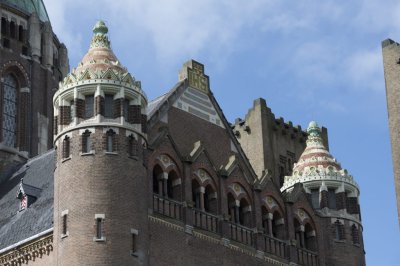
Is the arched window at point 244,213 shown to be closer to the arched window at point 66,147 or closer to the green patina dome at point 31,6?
the arched window at point 66,147

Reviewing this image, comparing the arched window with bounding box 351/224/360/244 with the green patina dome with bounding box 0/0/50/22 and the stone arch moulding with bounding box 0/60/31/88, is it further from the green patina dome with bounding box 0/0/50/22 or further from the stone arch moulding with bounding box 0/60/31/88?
the green patina dome with bounding box 0/0/50/22

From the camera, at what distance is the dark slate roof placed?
60.5 m

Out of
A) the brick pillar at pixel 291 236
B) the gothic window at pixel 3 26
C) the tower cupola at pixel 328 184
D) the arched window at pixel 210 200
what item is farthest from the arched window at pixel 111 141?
the gothic window at pixel 3 26

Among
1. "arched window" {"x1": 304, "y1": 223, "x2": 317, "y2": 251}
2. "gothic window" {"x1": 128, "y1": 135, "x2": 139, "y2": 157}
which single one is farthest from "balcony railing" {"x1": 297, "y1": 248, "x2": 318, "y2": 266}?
"gothic window" {"x1": 128, "y1": 135, "x2": 139, "y2": 157}

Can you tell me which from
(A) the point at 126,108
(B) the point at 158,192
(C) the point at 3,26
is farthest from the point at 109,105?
(C) the point at 3,26

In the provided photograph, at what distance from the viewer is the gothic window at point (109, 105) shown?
192 feet

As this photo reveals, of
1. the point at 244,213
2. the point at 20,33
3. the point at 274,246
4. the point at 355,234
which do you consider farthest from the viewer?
the point at 20,33

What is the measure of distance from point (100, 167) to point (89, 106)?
3766 millimetres

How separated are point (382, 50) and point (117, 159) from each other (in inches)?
715

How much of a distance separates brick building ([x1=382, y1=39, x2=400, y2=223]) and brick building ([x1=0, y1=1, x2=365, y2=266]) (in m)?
6.18

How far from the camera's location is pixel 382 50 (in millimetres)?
66688

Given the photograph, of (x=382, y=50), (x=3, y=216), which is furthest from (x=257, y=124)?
(x=3, y=216)

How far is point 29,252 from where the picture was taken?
58.7 meters

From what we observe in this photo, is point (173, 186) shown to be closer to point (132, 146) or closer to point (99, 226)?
point (132, 146)
